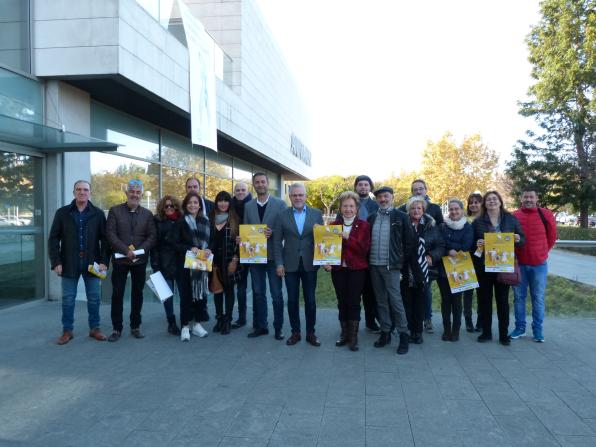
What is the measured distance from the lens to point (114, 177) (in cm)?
1041

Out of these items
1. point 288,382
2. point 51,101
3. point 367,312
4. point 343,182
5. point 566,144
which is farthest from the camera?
point 343,182

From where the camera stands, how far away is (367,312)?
641 cm

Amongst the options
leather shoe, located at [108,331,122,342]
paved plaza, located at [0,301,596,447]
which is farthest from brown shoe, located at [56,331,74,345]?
leather shoe, located at [108,331,122,342]

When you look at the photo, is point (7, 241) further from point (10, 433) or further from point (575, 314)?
point (575, 314)

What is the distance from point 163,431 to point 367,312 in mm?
3534

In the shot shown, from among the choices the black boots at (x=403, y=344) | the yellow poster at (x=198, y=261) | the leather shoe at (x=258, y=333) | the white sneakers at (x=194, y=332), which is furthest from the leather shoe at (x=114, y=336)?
the black boots at (x=403, y=344)

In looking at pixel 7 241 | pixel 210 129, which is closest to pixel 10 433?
pixel 7 241

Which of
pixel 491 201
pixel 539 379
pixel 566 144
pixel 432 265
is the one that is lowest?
pixel 539 379

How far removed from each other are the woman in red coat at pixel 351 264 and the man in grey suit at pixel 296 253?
1.00 ft

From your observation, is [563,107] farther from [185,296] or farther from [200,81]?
[185,296]

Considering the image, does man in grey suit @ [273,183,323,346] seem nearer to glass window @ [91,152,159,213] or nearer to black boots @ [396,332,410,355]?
black boots @ [396,332,410,355]

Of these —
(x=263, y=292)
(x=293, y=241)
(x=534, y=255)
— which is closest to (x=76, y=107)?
(x=263, y=292)

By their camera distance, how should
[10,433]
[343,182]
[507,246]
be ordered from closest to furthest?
[10,433]
[507,246]
[343,182]

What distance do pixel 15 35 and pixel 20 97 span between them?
110cm
